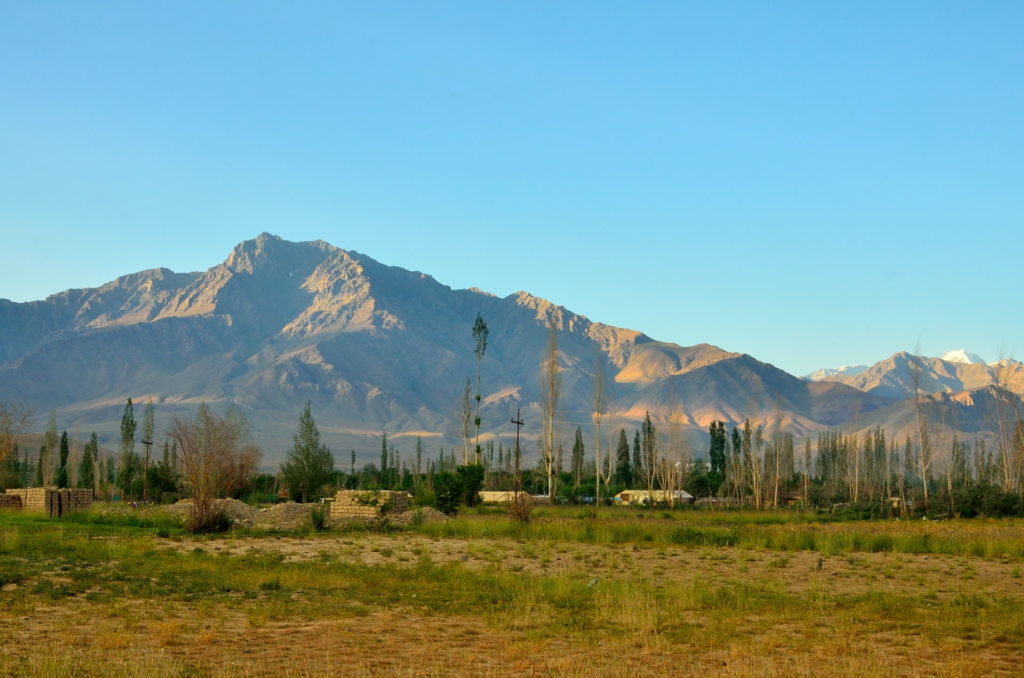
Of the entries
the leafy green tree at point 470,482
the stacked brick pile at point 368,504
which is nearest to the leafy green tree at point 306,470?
the leafy green tree at point 470,482

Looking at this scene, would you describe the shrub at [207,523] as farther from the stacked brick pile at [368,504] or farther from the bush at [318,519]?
the stacked brick pile at [368,504]

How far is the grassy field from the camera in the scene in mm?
11586

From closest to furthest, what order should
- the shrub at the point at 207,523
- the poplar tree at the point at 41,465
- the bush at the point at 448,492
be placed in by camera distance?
the shrub at the point at 207,523 → the bush at the point at 448,492 → the poplar tree at the point at 41,465

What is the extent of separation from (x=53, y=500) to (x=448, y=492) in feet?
62.8

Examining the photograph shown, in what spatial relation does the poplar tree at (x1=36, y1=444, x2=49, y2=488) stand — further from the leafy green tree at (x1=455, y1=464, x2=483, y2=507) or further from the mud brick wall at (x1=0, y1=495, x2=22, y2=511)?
the leafy green tree at (x1=455, y1=464, x2=483, y2=507)

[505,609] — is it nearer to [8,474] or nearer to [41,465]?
[8,474]

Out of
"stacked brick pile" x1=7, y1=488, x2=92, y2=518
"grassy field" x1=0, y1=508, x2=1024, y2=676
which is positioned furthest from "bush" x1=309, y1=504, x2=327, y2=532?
"stacked brick pile" x1=7, y1=488, x2=92, y2=518

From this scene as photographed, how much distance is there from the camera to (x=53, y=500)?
38531 millimetres

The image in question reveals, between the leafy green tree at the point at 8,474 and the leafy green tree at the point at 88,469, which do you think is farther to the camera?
the leafy green tree at the point at 88,469

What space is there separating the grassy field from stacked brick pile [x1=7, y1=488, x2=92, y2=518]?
12.4m

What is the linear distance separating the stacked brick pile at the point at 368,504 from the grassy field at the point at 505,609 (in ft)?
42.9

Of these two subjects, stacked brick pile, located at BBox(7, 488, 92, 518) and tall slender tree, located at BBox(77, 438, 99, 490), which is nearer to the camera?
stacked brick pile, located at BBox(7, 488, 92, 518)

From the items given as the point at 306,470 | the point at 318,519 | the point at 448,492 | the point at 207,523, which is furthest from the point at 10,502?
the point at 306,470

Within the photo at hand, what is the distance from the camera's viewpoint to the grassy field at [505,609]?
11586mm
